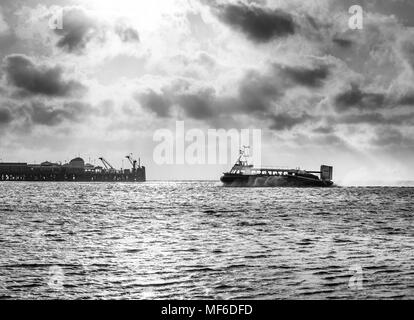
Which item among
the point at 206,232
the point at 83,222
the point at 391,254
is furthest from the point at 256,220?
the point at 391,254

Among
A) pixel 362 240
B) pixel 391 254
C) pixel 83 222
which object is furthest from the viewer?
pixel 83 222

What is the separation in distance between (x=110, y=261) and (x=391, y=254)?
16.4 metres

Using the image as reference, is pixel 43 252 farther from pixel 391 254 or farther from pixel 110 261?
pixel 391 254

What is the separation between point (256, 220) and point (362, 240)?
1951cm

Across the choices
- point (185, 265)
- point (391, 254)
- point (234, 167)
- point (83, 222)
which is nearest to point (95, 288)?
point (185, 265)

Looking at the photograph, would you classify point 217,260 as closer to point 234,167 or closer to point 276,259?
point 276,259
